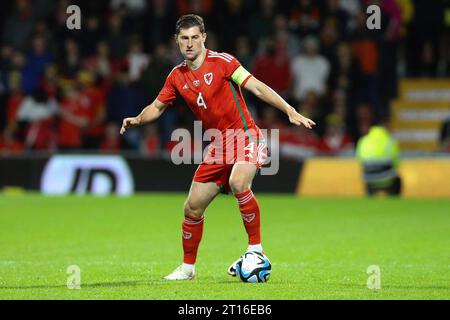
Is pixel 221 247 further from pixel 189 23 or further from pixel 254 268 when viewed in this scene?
pixel 189 23

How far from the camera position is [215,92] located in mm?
9000

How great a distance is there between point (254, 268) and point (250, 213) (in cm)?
45

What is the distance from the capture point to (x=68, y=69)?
21.2m

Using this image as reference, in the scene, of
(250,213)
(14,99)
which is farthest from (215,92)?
(14,99)

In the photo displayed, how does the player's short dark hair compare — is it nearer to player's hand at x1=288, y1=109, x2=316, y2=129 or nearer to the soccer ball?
player's hand at x1=288, y1=109, x2=316, y2=129

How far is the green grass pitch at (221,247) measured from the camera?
332 inches

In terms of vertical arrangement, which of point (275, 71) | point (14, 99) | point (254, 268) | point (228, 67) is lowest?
point (254, 268)

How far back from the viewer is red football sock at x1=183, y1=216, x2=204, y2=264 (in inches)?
359

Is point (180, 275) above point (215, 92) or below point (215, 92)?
below

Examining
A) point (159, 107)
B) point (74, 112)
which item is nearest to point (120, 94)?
point (74, 112)

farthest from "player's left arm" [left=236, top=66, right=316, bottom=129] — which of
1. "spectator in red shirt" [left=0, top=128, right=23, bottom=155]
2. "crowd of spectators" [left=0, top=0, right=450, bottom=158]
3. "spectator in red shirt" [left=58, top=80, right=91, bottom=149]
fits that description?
"spectator in red shirt" [left=0, top=128, right=23, bottom=155]

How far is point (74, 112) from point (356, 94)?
5.39 m

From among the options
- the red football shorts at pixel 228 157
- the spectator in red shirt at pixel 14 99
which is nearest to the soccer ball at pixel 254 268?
the red football shorts at pixel 228 157

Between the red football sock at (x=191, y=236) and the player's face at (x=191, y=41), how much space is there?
1374mm
